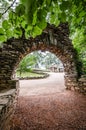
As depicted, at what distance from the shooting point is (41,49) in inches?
269

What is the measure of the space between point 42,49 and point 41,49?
49 mm

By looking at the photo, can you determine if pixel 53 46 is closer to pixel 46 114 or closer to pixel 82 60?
pixel 82 60

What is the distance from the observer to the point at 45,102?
5.84m

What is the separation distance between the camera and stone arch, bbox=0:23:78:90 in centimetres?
535

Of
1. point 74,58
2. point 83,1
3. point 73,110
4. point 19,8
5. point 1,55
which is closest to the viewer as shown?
point 19,8

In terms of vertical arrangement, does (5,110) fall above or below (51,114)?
above

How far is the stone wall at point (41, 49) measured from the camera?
5.29m

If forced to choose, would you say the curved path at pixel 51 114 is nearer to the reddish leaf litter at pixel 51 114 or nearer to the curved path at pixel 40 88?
the reddish leaf litter at pixel 51 114

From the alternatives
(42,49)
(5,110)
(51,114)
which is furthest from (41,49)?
(5,110)

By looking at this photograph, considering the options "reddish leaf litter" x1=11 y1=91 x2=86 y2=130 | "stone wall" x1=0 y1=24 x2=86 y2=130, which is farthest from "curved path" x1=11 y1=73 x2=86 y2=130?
"stone wall" x1=0 y1=24 x2=86 y2=130

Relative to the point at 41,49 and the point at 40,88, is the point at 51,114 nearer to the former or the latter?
the point at 41,49

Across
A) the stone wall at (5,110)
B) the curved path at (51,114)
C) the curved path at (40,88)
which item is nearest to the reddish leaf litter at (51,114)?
the curved path at (51,114)

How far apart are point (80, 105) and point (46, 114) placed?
1.35m

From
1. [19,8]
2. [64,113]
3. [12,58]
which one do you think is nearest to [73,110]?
[64,113]
